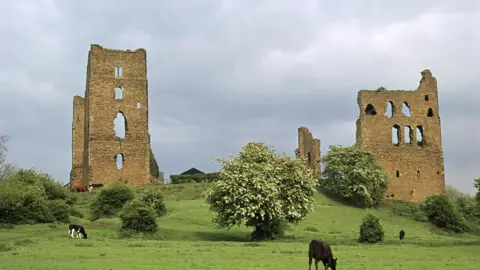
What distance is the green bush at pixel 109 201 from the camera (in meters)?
44.9

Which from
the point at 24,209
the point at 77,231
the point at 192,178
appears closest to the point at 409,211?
the point at 192,178

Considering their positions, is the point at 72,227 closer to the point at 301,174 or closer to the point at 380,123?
the point at 301,174

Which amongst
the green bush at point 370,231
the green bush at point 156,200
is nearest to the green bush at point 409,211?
the green bush at point 370,231

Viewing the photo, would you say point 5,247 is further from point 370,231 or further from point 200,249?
point 370,231

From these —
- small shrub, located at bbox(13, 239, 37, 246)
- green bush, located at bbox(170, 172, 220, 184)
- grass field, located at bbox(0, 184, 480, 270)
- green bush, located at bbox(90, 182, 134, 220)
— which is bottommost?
grass field, located at bbox(0, 184, 480, 270)

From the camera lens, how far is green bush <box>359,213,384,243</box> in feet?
116

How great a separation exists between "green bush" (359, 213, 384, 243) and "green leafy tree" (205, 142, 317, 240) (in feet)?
11.2

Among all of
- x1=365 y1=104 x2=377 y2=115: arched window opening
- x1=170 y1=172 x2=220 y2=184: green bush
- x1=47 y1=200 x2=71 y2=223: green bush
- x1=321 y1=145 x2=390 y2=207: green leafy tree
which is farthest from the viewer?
x1=365 y1=104 x2=377 y2=115: arched window opening

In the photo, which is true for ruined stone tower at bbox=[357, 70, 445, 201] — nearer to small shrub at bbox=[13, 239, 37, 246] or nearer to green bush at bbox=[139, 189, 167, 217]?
green bush at bbox=[139, 189, 167, 217]

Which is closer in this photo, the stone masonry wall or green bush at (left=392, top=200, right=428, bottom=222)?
green bush at (left=392, top=200, right=428, bottom=222)

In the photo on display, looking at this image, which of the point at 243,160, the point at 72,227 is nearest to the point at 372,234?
the point at 243,160

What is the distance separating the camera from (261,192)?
35.8 m

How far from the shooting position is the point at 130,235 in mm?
35062

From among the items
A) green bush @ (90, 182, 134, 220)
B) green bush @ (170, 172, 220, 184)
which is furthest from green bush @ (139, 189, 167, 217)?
green bush @ (170, 172, 220, 184)
